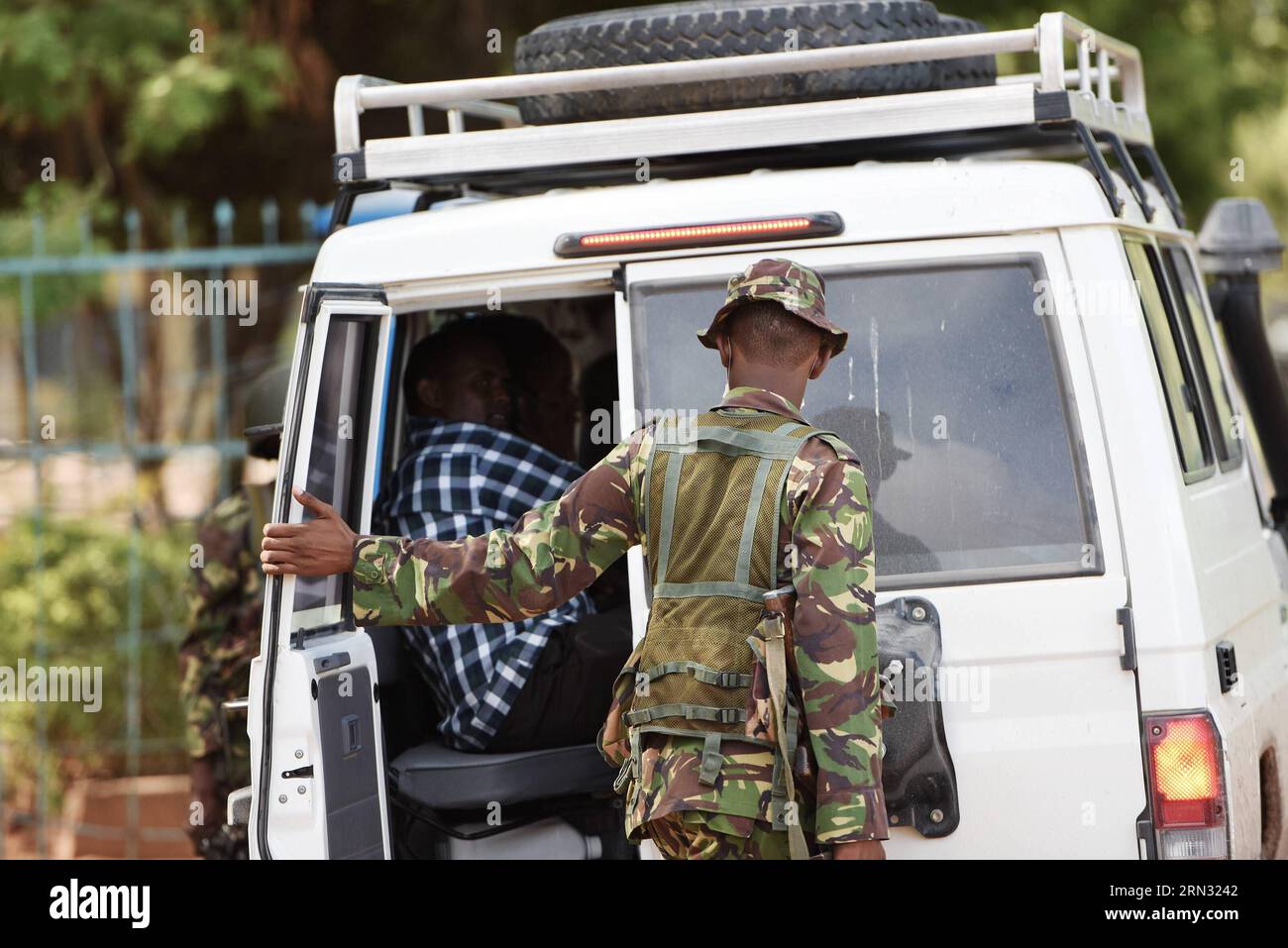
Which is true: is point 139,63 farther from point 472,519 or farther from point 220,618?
point 472,519

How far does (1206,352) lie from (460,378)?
2.17 meters

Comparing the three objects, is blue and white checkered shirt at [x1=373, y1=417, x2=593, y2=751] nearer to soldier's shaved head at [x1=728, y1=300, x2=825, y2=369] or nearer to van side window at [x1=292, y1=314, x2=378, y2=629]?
van side window at [x1=292, y1=314, x2=378, y2=629]

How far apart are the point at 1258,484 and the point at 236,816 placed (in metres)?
3.09

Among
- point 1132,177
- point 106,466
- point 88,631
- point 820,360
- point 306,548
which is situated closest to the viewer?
point 820,360

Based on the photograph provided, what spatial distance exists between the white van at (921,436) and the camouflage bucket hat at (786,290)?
34 cm

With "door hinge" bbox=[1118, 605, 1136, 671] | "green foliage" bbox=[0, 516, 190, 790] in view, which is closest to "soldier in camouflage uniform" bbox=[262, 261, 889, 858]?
"door hinge" bbox=[1118, 605, 1136, 671]

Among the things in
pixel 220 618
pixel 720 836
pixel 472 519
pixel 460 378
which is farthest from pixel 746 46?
pixel 220 618

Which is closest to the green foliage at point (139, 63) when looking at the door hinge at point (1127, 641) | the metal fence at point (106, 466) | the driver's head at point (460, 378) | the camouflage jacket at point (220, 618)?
the metal fence at point (106, 466)

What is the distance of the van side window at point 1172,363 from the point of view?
366cm

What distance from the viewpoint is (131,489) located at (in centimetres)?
796

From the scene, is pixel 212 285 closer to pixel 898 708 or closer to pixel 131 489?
pixel 131 489

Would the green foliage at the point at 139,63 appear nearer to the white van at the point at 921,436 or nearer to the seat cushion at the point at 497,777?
the white van at the point at 921,436

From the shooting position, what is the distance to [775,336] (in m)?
3.18

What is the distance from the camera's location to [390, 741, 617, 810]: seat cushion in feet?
13.2
